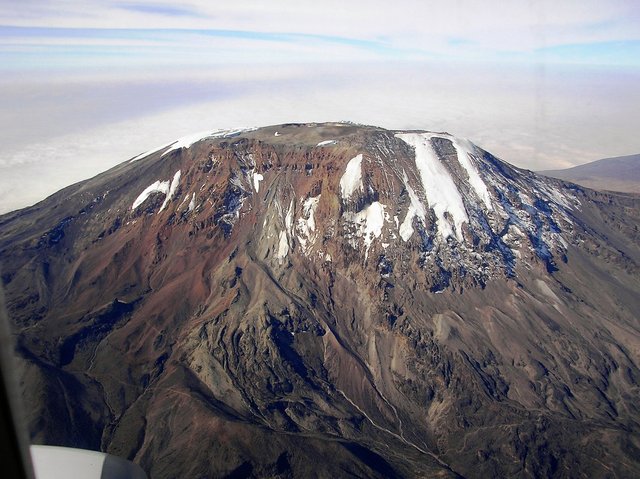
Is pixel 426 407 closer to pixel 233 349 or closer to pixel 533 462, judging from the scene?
pixel 533 462

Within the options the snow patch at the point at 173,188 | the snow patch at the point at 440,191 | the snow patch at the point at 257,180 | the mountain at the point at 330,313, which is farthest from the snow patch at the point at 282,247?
the snow patch at the point at 440,191

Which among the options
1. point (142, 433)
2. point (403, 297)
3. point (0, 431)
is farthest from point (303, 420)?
point (0, 431)

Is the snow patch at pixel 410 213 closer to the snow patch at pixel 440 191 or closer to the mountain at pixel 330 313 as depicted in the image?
the mountain at pixel 330 313

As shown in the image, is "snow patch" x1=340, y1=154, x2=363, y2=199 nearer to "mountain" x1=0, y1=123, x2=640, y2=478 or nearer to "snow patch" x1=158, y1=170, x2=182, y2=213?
"mountain" x1=0, y1=123, x2=640, y2=478

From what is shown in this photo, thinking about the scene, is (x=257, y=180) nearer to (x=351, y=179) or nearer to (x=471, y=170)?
(x=351, y=179)

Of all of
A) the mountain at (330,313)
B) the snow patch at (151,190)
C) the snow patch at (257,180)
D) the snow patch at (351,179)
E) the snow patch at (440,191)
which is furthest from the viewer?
the snow patch at (151,190)

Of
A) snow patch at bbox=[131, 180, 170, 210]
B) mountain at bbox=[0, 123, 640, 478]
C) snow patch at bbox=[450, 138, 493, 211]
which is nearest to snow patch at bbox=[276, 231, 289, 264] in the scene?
mountain at bbox=[0, 123, 640, 478]
